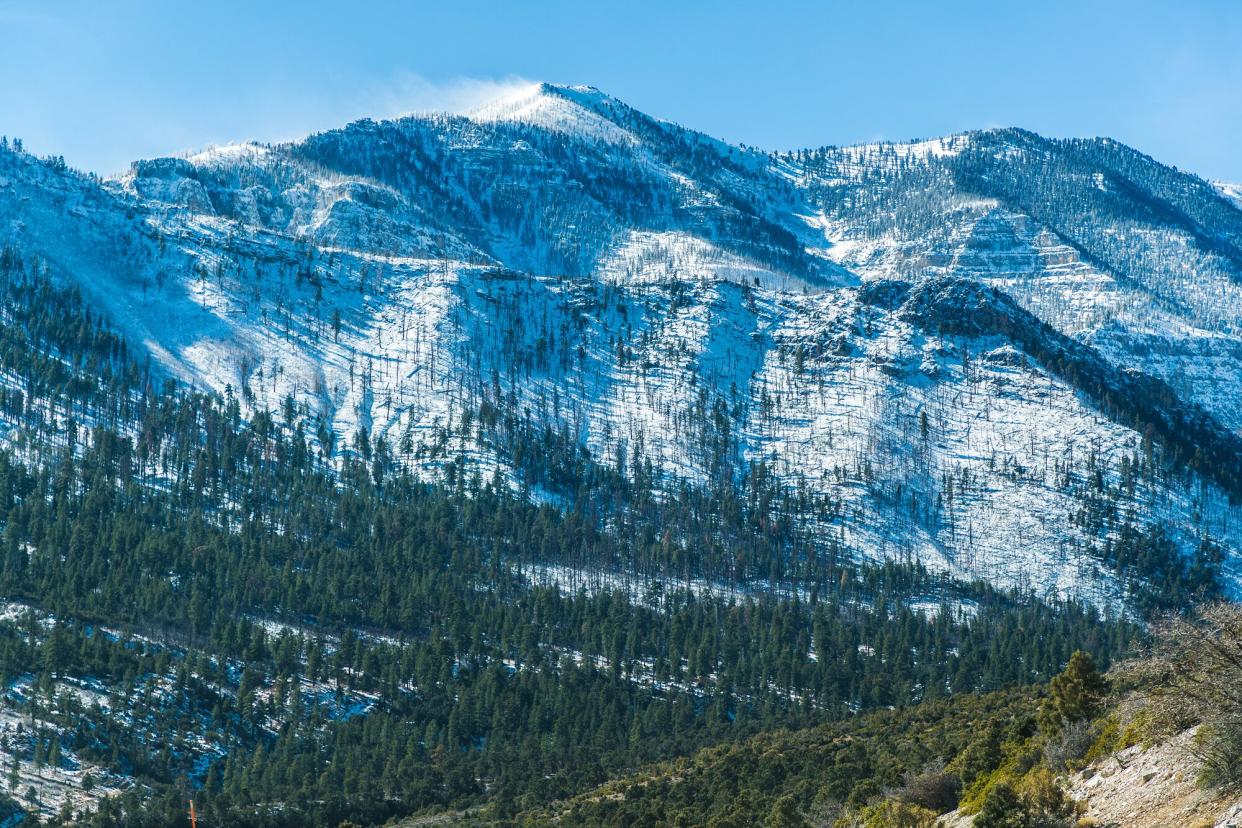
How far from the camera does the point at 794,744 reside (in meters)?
106

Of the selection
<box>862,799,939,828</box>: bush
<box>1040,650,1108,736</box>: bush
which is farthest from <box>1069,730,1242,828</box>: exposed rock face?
<box>1040,650,1108,736</box>: bush

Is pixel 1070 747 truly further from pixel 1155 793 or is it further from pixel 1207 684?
pixel 1207 684

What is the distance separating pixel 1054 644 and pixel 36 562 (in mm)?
139949

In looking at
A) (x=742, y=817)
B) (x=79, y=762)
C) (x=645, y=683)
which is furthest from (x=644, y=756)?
(x=742, y=817)

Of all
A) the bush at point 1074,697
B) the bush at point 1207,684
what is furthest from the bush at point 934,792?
the bush at point 1207,684

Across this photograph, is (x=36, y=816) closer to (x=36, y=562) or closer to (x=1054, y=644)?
(x=36, y=562)

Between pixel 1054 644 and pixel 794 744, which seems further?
pixel 1054 644

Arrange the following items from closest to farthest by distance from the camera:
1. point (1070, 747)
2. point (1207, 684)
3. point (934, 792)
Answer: point (1207, 684), point (1070, 747), point (934, 792)

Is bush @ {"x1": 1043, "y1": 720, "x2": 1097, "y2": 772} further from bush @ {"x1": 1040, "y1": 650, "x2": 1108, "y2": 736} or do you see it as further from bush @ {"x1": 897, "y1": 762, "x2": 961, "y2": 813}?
bush @ {"x1": 897, "y1": 762, "x2": 961, "y2": 813}

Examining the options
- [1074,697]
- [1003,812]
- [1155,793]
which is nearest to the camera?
[1155,793]

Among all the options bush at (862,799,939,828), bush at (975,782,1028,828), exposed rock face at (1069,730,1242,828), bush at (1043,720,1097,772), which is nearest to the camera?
exposed rock face at (1069,730,1242,828)

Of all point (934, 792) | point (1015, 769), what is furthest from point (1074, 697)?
point (934, 792)

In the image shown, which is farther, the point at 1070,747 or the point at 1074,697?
the point at 1074,697

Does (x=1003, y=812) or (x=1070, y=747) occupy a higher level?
(x=1070, y=747)
